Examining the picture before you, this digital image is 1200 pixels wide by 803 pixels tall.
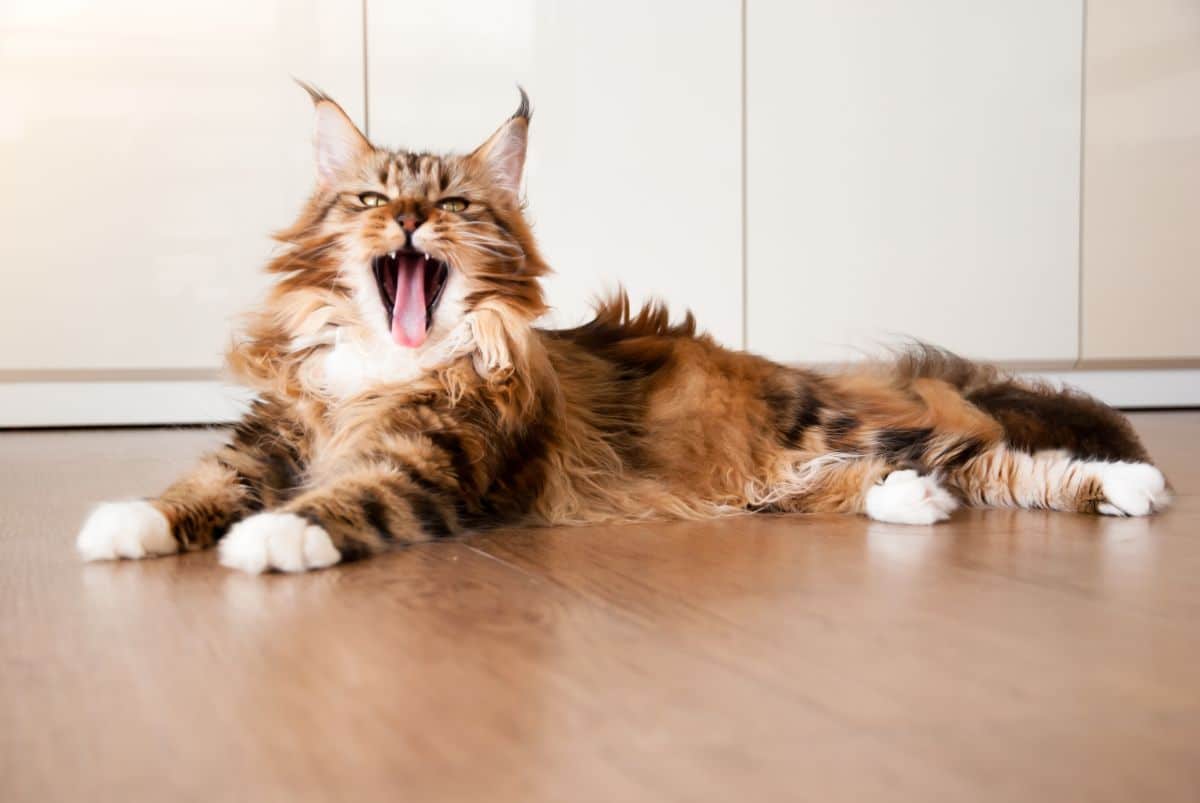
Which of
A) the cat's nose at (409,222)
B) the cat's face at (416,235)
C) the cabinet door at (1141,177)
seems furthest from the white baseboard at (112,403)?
the cabinet door at (1141,177)

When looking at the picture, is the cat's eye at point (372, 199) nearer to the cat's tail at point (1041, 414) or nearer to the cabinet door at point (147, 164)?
the cat's tail at point (1041, 414)

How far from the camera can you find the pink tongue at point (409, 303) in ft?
5.54

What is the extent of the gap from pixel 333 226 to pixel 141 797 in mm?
1175

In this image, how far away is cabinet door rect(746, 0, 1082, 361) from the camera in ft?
12.1

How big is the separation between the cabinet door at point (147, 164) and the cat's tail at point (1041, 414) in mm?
2131

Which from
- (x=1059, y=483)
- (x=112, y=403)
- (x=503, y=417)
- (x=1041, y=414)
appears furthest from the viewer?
(x=112, y=403)

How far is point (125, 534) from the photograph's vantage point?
1377 millimetres

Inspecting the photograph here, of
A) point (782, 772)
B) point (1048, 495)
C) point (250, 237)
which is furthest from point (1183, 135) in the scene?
point (782, 772)

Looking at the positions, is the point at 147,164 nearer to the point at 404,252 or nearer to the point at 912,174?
the point at 404,252

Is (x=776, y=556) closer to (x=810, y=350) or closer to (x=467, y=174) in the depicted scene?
(x=467, y=174)

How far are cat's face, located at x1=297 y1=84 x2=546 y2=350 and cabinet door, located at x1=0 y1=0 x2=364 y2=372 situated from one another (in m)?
1.75

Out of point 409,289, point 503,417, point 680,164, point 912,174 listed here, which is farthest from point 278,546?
point 912,174

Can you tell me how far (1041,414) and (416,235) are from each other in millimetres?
1047

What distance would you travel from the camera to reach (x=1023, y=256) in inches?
153
